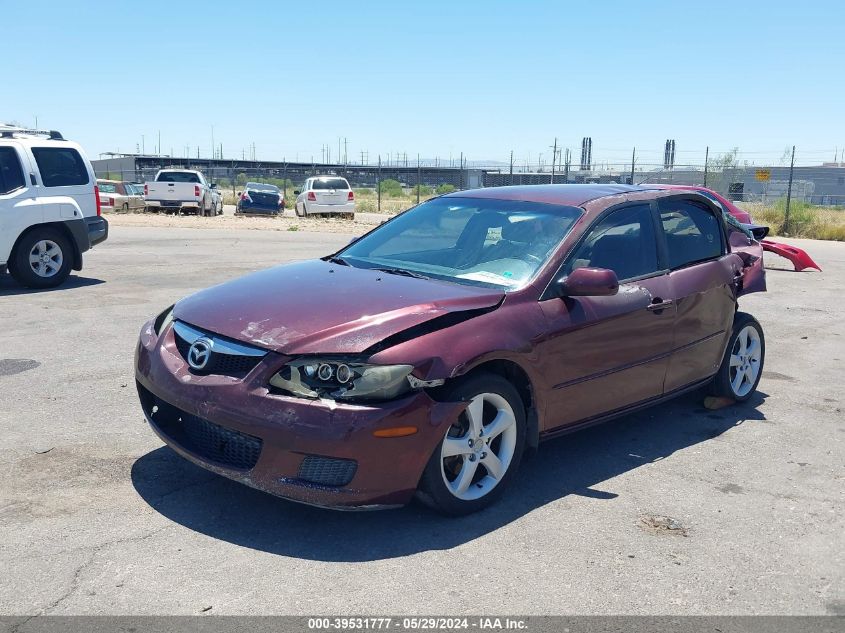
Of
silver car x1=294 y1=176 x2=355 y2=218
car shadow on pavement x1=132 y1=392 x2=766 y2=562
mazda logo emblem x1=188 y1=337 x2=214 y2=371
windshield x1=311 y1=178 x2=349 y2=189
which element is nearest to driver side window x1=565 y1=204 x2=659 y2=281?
car shadow on pavement x1=132 y1=392 x2=766 y2=562

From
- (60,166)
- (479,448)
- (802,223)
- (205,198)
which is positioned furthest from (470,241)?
(802,223)

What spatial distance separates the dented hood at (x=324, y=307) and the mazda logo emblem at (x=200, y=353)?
0.08 meters

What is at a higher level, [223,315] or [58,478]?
[223,315]

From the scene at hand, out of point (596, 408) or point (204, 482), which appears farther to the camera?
point (596, 408)

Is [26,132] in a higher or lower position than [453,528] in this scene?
higher

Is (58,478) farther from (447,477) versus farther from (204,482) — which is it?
(447,477)

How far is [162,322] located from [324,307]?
3.75 feet

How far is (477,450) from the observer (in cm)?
427

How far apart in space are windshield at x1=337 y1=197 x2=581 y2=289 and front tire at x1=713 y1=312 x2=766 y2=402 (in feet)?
6.38

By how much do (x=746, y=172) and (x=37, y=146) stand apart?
31708 millimetres

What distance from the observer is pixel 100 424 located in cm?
544

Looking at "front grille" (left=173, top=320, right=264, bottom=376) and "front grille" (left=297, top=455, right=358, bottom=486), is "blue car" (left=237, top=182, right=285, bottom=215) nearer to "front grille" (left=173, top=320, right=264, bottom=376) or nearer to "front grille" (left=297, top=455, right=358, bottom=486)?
"front grille" (left=173, top=320, right=264, bottom=376)

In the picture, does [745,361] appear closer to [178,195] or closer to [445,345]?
[445,345]

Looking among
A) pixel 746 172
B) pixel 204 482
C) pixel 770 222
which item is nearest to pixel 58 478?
pixel 204 482
